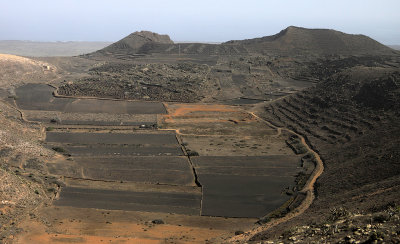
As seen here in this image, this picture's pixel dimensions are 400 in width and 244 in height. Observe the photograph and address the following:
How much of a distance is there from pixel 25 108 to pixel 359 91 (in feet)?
173

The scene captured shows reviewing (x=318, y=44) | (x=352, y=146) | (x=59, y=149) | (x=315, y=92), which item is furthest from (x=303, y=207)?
(x=318, y=44)

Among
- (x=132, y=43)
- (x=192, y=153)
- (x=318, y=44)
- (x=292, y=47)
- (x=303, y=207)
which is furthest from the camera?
(x=132, y=43)

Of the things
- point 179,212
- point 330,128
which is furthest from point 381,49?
point 179,212

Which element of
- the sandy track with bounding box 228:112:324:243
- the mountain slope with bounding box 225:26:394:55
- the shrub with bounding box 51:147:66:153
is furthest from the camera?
the mountain slope with bounding box 225:26:394:55

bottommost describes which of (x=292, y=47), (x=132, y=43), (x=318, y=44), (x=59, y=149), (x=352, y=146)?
(x=59, y=149)

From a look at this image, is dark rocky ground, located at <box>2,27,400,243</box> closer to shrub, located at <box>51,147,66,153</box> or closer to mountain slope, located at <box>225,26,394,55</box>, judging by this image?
mountain slope, located at <box>225,26,394,55</box>

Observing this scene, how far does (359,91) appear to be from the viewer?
2356 inches

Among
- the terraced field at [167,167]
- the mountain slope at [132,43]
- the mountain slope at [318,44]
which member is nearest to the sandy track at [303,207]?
the terraced field at [167,167]

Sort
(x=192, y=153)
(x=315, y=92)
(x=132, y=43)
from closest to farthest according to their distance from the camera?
(x=192, y=153) → (x=315, y=92) → (x=132, y=43)

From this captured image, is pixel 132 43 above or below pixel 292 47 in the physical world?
below

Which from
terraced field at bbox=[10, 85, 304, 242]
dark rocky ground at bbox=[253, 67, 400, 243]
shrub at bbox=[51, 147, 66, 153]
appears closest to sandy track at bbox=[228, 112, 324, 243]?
dark rocky ground at bbox=[253, 67, 400, 243]

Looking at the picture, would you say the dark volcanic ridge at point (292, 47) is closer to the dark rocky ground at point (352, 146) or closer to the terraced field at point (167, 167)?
the dark rocky ground at point (352, 146)

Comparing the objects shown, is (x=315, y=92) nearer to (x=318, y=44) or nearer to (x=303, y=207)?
(x=303, y=207)

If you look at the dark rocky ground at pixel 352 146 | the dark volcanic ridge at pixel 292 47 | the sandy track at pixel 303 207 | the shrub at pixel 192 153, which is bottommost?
the sandy track at pixel 303 207
